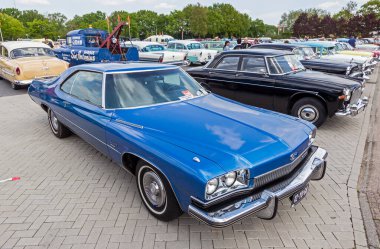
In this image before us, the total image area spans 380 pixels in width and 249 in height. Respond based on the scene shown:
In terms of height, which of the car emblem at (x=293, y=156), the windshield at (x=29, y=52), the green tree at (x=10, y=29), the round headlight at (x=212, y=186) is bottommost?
the round headlight at (x=212, y=186)

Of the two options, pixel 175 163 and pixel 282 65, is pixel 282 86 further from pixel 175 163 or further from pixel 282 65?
pixel 175 163

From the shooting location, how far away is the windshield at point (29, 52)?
34.6 ft

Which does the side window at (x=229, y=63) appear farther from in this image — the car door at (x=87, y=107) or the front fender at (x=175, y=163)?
the front fender at (x=175, y=163)

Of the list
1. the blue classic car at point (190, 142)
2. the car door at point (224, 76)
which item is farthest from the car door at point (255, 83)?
the blue classic car at point (190, 142)

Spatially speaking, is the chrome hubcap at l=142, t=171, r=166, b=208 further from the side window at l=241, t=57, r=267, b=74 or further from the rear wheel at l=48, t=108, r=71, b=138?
the side window at l=241, t=57, r=267, b=74

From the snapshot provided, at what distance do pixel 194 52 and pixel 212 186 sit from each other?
15061 millimetres

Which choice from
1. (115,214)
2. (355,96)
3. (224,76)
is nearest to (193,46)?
(224,76)

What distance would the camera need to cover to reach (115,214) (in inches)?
128

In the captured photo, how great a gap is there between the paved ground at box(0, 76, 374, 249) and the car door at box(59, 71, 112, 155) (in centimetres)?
59

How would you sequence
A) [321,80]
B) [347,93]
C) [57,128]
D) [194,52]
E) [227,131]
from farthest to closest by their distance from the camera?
[194,52] < [321,80] < [347,93] < [57,128] < [227,131]

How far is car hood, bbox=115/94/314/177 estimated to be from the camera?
2.60 metres

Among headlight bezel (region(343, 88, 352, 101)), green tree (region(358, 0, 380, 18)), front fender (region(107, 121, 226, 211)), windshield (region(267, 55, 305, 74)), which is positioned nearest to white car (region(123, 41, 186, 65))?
windshield (region(267, 55, 305, 74))

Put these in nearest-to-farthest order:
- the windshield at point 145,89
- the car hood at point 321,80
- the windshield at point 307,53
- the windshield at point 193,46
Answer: the windshield at point 145,89, the car hood at point 321,80, the windshield at point 307,53, the windshield at point 193,46

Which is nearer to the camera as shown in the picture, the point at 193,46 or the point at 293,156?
the point at 293,156
